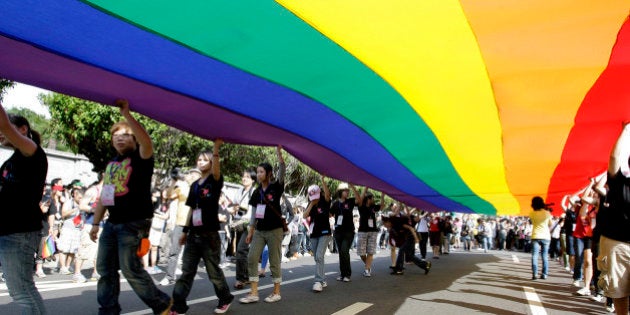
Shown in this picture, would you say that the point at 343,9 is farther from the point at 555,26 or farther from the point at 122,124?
the point at 122,124

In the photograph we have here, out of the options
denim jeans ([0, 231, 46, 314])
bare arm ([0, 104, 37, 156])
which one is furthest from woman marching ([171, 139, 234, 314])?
bare arm ([0, 104, 37, 156])

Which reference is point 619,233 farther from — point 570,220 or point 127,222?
point 570,220

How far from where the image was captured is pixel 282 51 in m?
3.80

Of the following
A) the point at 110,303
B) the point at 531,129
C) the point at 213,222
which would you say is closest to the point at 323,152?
the point at 213,222

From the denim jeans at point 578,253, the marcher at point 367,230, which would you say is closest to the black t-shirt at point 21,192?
the marcher at point 367,230

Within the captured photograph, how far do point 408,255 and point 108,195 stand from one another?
27.6ft

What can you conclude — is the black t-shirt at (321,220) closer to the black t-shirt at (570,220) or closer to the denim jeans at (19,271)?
the denim jeans at (19,271)

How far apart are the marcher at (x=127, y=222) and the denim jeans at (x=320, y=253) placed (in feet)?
12.1

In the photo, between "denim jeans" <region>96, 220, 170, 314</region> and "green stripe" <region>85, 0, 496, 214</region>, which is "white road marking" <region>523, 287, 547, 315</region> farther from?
"denim jeans" <region>96, 220, 170, 314</region>

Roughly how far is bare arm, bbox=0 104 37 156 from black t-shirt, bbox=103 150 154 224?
2.50 feet

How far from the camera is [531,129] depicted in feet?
17.9

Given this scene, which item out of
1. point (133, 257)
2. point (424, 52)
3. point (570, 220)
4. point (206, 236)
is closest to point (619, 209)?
point (424, 52)

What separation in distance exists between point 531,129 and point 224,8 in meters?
4.05

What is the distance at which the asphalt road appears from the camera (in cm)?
554
